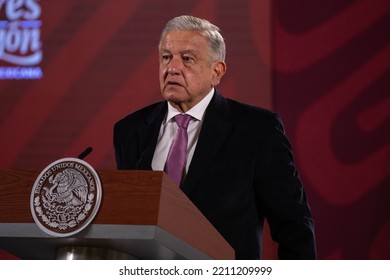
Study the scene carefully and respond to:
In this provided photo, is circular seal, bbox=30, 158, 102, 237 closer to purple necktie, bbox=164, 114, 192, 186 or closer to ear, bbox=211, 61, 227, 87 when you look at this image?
purple necktie, bbox=164, 114, 192, 186

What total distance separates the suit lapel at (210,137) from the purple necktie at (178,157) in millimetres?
37

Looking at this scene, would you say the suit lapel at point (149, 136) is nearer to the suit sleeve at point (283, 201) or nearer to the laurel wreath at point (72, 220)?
the suit sleeve at point (283, 201)

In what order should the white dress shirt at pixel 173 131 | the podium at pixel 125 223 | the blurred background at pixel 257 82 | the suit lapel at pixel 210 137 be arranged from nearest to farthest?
the podium at pixel 125 223
the suit lapel at pixel 210 137
the white dress shirt at pixel 173 131
the blurred background at pixel 257 82

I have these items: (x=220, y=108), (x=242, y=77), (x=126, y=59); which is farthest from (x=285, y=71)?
(x=220, y=108)

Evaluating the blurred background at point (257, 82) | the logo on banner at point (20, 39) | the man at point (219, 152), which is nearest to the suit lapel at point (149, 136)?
the man at point (219, 152)

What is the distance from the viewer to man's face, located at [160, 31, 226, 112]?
177 centimetres

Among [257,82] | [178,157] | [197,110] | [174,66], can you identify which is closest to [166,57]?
[174,66]

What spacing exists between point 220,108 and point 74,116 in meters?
1.40

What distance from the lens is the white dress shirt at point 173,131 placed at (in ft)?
5.61

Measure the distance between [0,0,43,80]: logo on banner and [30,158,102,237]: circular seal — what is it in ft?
6.62

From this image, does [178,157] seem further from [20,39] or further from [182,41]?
[20,39]

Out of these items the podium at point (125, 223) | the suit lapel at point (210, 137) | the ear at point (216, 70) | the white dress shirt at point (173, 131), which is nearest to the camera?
the podium at point (125, 223)

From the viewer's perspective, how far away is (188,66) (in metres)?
1.80
